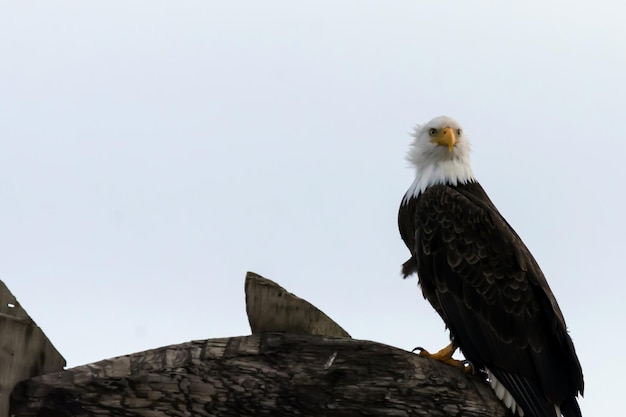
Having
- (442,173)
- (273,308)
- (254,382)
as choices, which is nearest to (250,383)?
(254,382)

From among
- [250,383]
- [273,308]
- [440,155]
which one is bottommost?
[250,383]

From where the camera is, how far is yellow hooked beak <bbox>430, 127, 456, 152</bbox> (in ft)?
20.0

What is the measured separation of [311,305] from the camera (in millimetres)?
3834

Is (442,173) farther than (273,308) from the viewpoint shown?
Yes

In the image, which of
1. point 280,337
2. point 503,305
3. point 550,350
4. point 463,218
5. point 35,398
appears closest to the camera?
point 35,398

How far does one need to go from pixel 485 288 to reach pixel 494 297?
0.08 metres

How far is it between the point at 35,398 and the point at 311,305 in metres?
1.20

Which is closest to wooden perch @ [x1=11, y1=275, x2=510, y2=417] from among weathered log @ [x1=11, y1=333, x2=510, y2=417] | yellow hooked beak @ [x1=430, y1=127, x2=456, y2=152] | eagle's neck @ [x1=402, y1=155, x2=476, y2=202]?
weathered log @ [x1=11, y1=333, x2=510, y2=417]

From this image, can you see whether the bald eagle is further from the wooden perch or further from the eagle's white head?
the wooden perch

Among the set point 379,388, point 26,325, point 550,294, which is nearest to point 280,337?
point 379,388

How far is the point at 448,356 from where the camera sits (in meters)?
4.84

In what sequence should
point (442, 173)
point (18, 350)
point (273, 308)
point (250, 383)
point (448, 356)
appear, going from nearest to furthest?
point (18, 350) → point (250, 383) → point (273, 308) → point (448, 356) → point (442, 173)

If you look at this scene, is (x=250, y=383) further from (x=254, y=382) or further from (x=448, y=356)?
(x=448, y=356)

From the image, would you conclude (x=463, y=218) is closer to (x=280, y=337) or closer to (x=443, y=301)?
(x=443, y=301)
